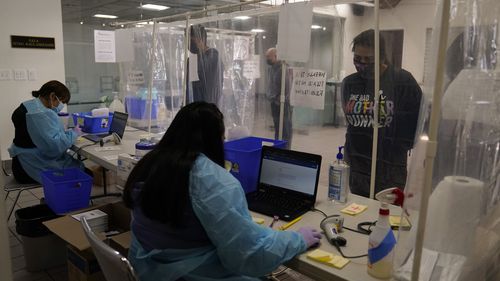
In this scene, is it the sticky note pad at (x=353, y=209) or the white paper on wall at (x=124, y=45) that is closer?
the sticky note pad at (x=353, y=209)

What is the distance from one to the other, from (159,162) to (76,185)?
159 cm

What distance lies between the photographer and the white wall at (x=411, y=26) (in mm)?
2029

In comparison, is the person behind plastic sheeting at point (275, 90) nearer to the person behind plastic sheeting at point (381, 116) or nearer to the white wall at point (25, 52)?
the person behind plastic sheeting at point (381, 116)

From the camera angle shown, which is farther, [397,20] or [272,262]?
[397,20]

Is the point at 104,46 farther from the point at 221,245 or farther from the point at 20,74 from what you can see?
the point at 221,245

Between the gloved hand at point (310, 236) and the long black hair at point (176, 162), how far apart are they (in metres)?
0.37

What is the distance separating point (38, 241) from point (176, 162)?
1.75 meters

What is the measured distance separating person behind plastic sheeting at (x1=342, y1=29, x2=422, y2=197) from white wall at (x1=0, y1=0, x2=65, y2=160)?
371 centimetres

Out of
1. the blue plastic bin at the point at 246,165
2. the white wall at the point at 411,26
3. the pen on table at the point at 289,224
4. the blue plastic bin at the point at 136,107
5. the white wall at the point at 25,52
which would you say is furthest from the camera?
the blue plastic bin at the point at 136,107

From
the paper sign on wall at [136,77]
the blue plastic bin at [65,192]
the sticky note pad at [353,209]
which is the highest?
the paper sign on wall at [136,77]

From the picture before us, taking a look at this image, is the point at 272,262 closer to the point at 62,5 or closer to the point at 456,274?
the point at 456,274

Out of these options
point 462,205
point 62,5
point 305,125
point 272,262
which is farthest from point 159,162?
point 62,5

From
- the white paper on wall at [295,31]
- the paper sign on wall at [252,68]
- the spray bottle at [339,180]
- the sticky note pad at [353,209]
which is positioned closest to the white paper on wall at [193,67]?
the paper sign on wall at [252,68]

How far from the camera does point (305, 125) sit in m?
3.09
